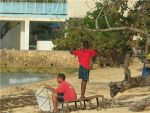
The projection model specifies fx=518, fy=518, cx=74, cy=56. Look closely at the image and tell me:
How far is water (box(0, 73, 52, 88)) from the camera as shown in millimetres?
27434

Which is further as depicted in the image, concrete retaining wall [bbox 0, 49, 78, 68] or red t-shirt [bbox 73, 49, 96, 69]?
concrete retaining wall [bbox 0, 49, 78, 68]

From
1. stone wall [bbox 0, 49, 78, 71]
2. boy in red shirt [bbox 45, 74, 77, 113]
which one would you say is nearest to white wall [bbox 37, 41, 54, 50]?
stone wall [bbox 0, 49, 78, 71]

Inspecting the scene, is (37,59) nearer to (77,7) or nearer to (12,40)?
(77,7)

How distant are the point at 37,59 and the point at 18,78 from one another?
6.63m

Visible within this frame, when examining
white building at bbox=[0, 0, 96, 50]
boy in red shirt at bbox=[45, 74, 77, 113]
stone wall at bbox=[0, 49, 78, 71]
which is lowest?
stone wall at bbox=[0, 49, 78, 71]

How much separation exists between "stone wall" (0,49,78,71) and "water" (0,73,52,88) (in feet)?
11.9

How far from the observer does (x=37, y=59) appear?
36.6 m

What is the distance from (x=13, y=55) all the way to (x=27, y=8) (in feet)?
15.5

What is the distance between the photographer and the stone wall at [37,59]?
36.1 m

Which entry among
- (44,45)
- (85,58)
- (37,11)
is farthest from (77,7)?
(85,58)

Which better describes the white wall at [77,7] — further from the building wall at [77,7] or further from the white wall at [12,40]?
the white wall at [12,40]

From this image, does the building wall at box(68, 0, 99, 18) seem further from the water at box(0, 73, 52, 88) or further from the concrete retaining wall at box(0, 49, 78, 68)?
the water at box(0, 73, 52, 88)

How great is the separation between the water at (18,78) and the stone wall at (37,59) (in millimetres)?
3616

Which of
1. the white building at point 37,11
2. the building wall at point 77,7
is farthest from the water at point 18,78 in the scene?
the building wall at point 77,7
